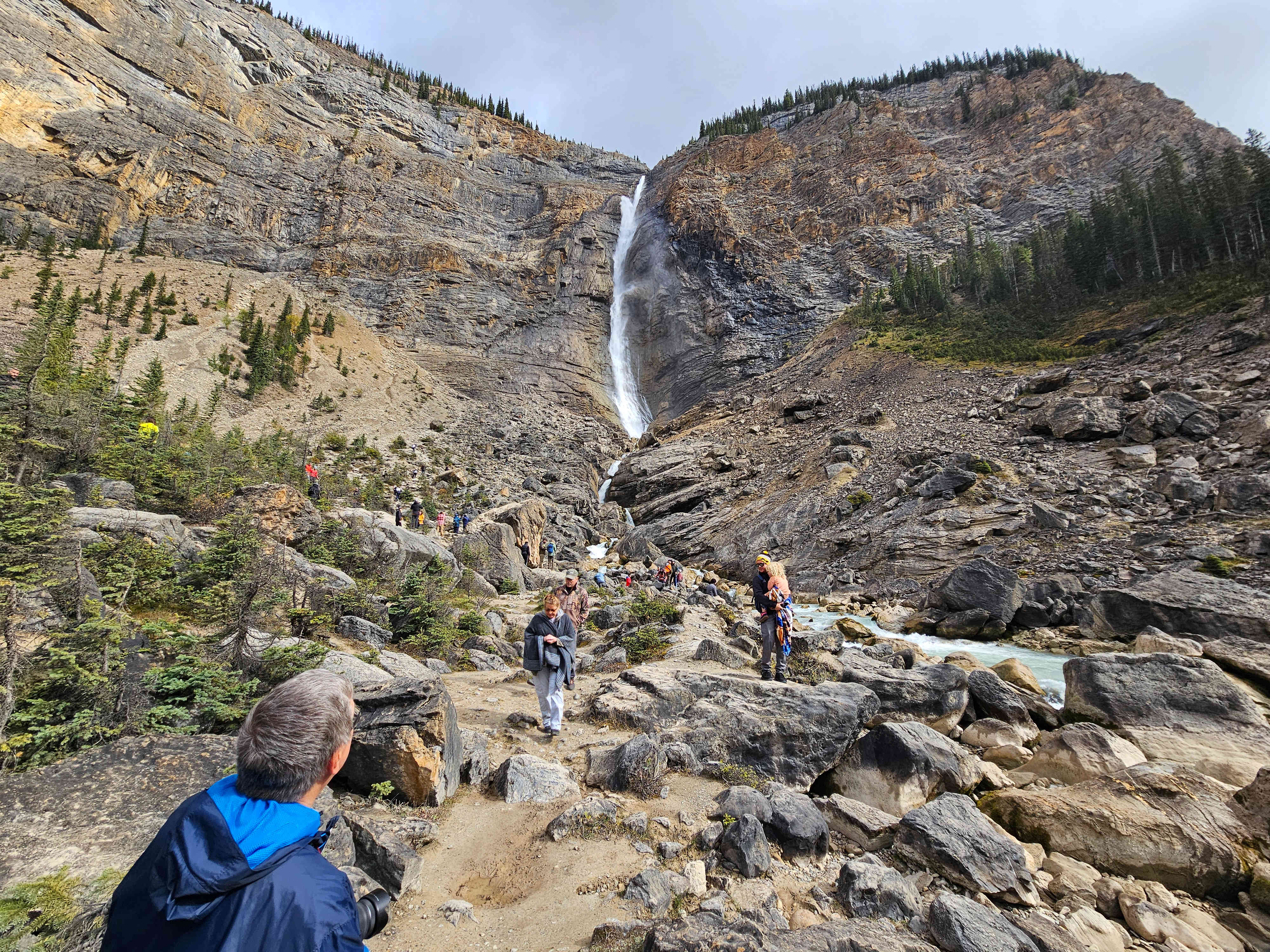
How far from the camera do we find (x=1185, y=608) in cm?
1070

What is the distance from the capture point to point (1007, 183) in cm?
5378

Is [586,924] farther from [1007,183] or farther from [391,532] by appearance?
[1007,183]

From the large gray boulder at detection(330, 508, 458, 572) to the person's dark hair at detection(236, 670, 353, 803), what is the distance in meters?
11.0

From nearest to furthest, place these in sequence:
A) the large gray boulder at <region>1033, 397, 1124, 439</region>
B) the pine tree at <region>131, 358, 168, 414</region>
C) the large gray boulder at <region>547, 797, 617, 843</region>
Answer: the large gray boulder at <region>547, 797, 617, 843</region> → the pine tree at <region>131, 358, 168, 414</region> → the large gray boulder at <region>1033, 397, 1124, 439</region>

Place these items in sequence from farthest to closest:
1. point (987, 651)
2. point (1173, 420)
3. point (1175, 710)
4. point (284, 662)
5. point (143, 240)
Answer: point (143, 240), point (1173, 420), point (987, 651), point (1175, 710), point (284, 662)

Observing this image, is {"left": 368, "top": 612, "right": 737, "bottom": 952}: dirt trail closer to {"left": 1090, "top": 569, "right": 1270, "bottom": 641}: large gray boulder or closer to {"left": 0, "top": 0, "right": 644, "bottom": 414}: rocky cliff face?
{"left": 1090, "top": 569, "right": 1270, "bottom": 641}: large gray boulder

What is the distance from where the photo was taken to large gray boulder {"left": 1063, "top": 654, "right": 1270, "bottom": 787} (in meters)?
6.05

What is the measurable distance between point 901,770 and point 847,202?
6210 cm

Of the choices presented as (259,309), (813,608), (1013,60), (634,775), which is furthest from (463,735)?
(1013,60)

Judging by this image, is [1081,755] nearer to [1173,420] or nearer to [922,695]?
[922,695]

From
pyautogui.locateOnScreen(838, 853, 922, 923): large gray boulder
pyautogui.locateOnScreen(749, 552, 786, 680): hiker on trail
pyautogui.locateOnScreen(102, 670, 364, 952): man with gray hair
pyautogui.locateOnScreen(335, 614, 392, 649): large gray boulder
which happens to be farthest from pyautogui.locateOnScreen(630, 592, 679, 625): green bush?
pyautogui.locateOnScreen(102, 670, 364, 952): man with gray hair

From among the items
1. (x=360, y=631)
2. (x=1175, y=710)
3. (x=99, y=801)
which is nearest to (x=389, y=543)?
(x=360, y=631)

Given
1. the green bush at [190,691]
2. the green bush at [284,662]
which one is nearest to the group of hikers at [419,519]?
the green bush at [284,662]

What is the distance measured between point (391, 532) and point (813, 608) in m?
13.7
